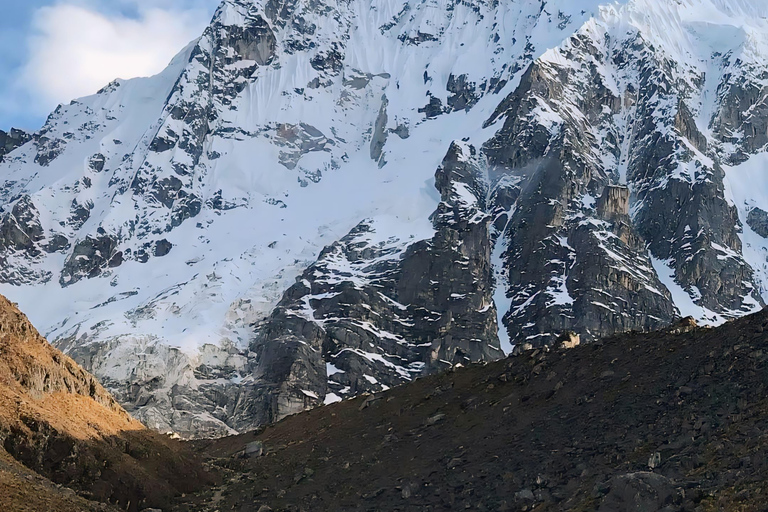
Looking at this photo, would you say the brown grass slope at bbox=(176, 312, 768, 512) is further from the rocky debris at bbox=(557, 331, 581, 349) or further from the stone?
the rocky debris at bbox=(557, 331, 581, 349)

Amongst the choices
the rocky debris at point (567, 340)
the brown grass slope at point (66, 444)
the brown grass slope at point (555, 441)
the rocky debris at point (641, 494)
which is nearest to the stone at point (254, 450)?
the brown grass slope at point (555, 441)

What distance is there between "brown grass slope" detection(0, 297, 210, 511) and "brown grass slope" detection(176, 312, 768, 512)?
6.47 feet

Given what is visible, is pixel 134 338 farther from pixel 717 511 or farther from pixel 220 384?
pixel 717 511

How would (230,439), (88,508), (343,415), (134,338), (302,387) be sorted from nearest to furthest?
(88,508), (343,415), (230,439), (302,387), (134,338)

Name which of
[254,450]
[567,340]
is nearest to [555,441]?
[567,340]

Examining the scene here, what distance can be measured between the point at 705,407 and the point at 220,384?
532ft

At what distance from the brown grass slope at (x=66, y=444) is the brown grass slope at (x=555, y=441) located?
197 cm

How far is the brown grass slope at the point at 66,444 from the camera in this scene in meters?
28.0

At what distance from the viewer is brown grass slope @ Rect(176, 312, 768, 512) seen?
A: 25188 millimetres

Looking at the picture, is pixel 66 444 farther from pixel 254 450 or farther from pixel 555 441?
pixel 555 441

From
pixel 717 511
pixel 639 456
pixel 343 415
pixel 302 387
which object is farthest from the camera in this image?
pixel 302 387

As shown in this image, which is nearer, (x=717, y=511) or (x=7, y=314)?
(x=717, y=511)

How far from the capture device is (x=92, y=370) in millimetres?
184250

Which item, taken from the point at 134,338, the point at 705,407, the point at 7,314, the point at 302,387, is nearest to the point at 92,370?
the point at 134,338
